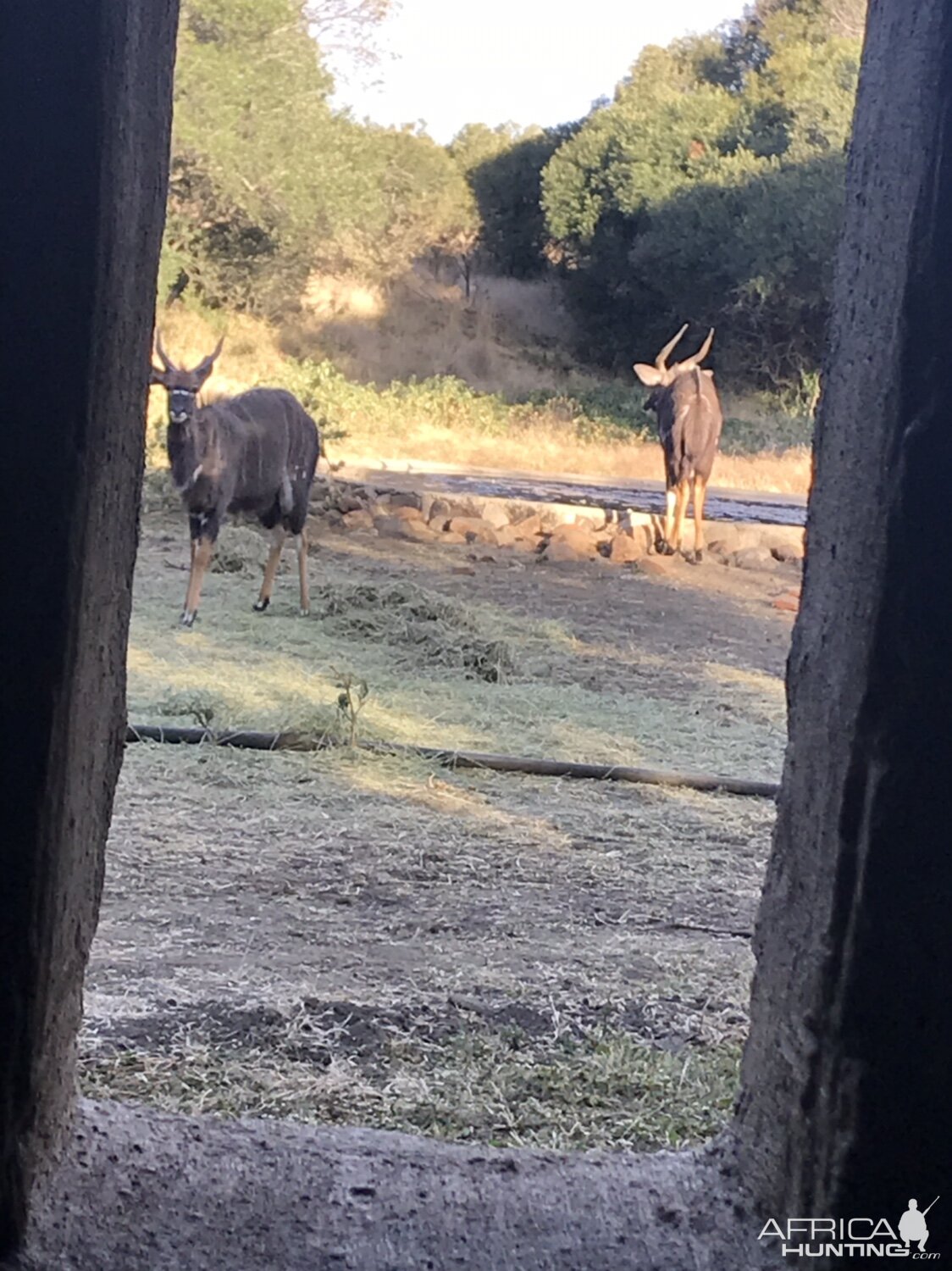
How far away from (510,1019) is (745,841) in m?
1.97

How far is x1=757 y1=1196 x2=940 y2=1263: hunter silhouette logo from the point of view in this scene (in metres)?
1.64

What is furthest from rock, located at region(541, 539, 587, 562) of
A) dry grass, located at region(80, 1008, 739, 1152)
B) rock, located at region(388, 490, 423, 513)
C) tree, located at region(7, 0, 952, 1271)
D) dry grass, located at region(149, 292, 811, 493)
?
tree, located at region(7, 0, 952, 1271)

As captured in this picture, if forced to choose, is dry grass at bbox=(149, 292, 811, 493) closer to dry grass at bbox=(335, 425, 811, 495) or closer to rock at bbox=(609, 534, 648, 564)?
dry grass at bbox=(335, 425, 811, 495)

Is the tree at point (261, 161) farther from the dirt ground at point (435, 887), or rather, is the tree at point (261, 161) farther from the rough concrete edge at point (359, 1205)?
the rough concrete edge at point (359, 1205)

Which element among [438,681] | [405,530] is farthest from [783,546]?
[438,681]

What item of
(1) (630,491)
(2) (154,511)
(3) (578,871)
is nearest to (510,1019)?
(3) (578,871)

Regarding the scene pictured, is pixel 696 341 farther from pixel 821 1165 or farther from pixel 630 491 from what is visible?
pixel 821 1165

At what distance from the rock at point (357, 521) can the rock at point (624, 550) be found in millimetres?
2223

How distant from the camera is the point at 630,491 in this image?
16234 mm

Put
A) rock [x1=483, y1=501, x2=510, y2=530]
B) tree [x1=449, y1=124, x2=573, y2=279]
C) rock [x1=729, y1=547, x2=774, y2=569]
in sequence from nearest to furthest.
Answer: rock [x1=729, y1=547, x2=774, y2=569]
rock [x1=483, y1=501, x2=510, y2=530]
tree [x1=449, y1=124, x2=573, y2=279]

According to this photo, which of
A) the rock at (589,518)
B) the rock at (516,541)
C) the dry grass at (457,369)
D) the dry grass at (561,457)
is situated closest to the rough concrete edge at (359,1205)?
the rock at (516,541)

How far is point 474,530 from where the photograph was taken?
12.6 metres

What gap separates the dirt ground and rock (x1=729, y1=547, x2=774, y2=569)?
3214 mm

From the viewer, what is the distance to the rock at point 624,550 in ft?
39.7
